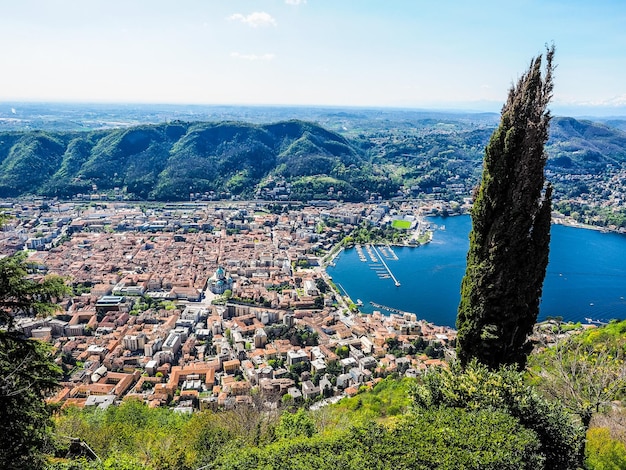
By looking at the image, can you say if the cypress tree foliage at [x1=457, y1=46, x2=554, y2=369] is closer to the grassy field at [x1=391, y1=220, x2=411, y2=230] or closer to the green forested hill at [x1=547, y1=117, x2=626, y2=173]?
the grassy field at [x1=391, y1=220, x2=411, y2=230]

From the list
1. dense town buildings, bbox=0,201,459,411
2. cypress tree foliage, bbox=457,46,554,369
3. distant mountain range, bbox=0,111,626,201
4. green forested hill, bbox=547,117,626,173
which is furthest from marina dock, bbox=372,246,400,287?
green forested hill, bbox=547,117,626,173

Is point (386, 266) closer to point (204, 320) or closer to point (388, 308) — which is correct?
point (388, 308)

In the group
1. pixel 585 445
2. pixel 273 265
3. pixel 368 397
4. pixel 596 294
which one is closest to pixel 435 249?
pixel 596 294

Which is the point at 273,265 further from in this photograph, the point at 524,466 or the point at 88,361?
the point at 524,466

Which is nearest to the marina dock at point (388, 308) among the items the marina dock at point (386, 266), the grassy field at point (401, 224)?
the marina dock at point (386, 266)

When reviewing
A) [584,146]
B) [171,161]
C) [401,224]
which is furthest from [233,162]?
[584,146]

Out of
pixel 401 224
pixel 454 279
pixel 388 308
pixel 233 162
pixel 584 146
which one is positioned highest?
→ pixel 584 146
